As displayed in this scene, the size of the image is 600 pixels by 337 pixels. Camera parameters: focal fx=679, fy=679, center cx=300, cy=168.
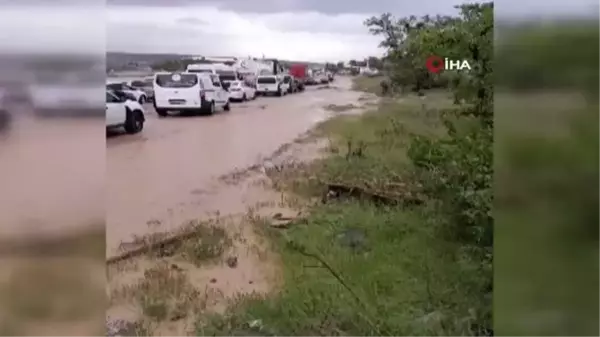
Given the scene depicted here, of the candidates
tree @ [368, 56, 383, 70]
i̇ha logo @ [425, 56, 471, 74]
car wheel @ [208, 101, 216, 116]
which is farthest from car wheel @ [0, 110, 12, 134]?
i̇ha logo @ [425, 56, 471, 74]

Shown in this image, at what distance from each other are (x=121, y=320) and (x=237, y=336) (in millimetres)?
324

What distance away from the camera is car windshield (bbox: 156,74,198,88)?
1.91 meters

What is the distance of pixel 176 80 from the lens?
1920mm

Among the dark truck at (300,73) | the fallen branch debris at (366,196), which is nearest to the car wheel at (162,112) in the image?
the dark truck at (300,73)

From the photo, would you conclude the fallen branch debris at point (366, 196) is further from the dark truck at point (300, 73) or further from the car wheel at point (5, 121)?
the car wheel at point (5, 121)

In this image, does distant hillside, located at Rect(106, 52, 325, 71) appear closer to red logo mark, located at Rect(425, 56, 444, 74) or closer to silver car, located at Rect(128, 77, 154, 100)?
silver car, located at Rect(128, 77, 154, 100)

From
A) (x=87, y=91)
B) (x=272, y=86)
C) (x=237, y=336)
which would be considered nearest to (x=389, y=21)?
(x=272, y=86)

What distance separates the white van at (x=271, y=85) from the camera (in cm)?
193

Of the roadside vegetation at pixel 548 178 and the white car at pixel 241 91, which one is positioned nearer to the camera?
the roadside vegetation at pixel 548 178

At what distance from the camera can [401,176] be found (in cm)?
202

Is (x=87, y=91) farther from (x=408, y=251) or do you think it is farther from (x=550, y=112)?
(x=550, y=112)

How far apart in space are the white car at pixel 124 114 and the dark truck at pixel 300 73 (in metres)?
0.44

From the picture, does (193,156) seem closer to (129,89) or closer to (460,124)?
(129,89)

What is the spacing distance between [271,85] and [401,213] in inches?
21.1
